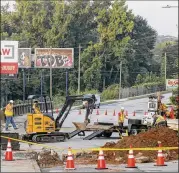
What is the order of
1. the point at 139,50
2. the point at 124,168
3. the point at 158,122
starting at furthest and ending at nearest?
the point at 139,50 → the point at 158,122 → the point at 124,168

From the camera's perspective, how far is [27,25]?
98.4m

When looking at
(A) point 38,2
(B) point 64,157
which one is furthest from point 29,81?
(B) point 64,157

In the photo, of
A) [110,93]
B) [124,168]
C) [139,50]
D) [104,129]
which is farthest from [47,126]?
[139,50]

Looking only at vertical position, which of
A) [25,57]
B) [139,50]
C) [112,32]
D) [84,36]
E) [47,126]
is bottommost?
[47,126]

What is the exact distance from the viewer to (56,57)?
285 ft

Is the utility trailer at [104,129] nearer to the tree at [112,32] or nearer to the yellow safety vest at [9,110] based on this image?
the yellow safety vest at [9,110]

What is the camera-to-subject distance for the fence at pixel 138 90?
9625 cm

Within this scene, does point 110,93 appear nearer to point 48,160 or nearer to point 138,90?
point 138,90

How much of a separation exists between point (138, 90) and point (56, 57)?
1930 centimetres

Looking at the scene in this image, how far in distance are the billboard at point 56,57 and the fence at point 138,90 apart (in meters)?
12.1

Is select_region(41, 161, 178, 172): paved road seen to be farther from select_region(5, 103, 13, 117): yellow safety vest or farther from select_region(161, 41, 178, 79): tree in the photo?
select_region(161, 41, 178, 79): tree

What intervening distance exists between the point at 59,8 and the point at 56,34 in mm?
4418

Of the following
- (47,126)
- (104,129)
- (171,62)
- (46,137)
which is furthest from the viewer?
(171,62)

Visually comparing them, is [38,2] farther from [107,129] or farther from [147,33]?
[107,129]
